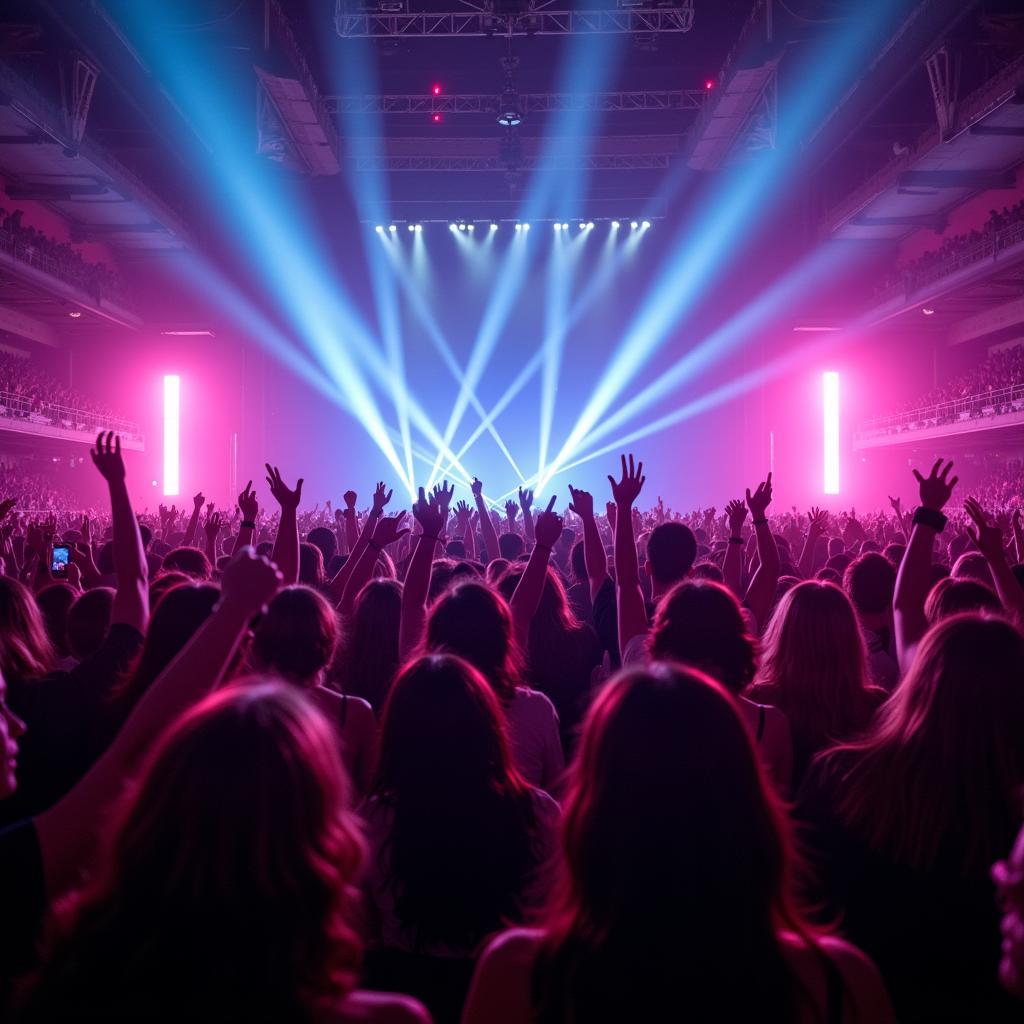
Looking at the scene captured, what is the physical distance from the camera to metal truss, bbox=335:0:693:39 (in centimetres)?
1584

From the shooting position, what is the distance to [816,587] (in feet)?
10.2

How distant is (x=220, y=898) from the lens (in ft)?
3.96

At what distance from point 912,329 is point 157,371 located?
84.5 ft

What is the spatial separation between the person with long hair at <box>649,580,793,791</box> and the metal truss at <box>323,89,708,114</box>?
19.1m

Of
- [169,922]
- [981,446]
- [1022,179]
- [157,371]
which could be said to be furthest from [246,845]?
[157,371]

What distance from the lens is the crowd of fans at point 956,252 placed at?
2086cm

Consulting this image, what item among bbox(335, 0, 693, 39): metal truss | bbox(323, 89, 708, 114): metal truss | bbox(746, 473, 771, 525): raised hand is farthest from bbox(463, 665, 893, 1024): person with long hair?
bbox(323, 89, 708, 114): metal truss

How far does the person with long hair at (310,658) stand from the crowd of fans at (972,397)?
74.0 ft

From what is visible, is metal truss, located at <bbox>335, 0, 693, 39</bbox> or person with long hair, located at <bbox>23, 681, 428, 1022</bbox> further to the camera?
metal truss, located at <bbox>335, 0, 693, 39</bbox>

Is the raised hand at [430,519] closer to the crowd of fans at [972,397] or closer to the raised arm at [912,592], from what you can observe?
the raised arm at [912,592]

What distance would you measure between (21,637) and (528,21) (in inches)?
623

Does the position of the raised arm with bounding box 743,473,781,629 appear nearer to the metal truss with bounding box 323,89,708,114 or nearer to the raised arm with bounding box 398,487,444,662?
the raised arm with bounding box 398,487,444,662

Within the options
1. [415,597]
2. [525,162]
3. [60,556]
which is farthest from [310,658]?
[525,162]

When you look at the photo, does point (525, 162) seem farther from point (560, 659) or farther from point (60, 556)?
point (560, 659)
